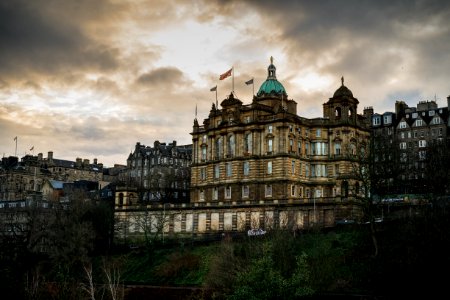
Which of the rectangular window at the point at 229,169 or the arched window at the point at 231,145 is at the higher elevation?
the arched window at the point at 231,145

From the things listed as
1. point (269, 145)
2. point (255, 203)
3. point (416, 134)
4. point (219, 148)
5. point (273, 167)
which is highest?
point (416, 134)

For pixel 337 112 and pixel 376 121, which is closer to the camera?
pixel 337 112

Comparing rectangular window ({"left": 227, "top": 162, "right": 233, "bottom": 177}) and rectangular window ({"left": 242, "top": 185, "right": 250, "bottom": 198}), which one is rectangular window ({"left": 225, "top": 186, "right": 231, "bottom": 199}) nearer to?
rectangular window ({"left": 227, "top": 162, "right": 233, "bottom": 177})

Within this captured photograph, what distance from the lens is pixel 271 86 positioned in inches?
4227

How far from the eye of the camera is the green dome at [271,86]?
350ft

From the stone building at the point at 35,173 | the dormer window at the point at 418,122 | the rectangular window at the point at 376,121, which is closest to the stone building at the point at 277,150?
the dormer window at the point at 418,122

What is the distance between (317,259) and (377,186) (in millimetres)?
12515

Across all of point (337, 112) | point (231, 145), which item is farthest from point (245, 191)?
point (337, 112)

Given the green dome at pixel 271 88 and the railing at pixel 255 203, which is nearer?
the railing at pixel 255 203

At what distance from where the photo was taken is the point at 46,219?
92125 millimetres

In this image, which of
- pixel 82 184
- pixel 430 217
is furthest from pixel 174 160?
pixel 430 217

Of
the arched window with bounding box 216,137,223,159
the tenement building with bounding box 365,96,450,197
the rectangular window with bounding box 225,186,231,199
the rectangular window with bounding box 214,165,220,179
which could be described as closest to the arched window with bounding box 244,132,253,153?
the arched window with bounding box 216,137,223,159

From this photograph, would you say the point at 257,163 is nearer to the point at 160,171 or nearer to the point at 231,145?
the point at 231,145

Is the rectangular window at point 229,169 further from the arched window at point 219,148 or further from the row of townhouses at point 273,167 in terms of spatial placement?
the arched window at point 219,148
